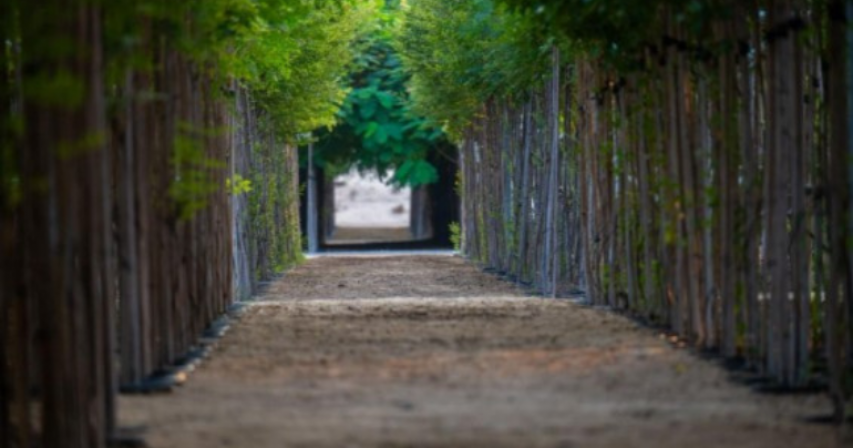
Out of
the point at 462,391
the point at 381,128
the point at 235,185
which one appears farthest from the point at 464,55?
the point at 381,128

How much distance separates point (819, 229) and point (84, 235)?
16.1ft

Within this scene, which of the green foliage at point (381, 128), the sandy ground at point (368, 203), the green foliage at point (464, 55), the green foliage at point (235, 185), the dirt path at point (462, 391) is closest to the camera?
the dirt path at point (462, 391)

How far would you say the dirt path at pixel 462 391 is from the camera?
9492 millimetres

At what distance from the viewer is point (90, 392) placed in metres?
9.46

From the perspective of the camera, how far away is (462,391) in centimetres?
1128

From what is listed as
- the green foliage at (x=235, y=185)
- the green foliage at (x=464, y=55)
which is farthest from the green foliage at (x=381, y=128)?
the green foliage at (x=235, y=185)

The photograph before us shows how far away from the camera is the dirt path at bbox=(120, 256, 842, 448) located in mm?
9492

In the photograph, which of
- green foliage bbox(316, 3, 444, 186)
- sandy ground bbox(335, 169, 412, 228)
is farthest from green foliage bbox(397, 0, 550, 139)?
sandy ground bbox(335, 169, 412, 228)

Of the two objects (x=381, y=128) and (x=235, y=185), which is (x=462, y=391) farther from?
(x=381, y=128)

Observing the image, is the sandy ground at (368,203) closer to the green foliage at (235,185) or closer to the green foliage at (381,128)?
the green foliage at (381,128)

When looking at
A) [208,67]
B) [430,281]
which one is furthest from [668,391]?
[430,281]

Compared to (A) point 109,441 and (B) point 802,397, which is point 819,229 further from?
(A) point 109,441

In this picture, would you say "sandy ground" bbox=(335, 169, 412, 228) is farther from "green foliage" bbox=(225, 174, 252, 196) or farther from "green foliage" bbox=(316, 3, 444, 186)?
"green foliage" bbox=(225, 174, 252, 196)

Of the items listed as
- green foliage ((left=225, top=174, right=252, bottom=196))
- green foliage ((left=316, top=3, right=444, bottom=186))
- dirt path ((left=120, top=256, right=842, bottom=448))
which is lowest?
dirt path ((left=120, top=256, right=842, bottom=448))
